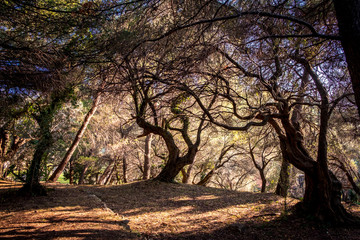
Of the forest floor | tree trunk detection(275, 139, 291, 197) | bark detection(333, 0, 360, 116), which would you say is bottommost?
the forest floor

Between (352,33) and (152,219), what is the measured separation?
4.42 m

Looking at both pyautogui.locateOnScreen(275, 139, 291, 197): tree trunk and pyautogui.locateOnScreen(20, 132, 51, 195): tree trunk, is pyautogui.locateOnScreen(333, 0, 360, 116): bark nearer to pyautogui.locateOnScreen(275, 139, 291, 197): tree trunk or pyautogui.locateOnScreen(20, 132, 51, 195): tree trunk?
pyautogui.locateOnScreen(275, 139, 291, 197): tree trunk

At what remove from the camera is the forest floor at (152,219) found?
10.6 ft

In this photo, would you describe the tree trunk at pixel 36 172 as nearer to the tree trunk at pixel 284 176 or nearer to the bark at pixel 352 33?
the tree trunk at pixel 284 176

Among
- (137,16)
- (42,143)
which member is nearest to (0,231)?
(42,143)

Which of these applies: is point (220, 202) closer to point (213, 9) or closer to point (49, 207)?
point (49, 207)

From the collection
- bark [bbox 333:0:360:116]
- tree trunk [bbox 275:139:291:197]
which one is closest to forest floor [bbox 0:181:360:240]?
tree trunk [bbox 275:139:291:197]

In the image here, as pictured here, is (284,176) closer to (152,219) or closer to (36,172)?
(152,219)

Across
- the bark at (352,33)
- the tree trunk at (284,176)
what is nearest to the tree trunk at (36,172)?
the tree trunk at (284,176)

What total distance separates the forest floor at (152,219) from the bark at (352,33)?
260 centimetres

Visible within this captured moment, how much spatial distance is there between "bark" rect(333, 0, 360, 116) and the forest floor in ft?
8.53

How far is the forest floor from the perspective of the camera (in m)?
3.23

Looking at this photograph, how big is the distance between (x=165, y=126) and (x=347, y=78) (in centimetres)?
549

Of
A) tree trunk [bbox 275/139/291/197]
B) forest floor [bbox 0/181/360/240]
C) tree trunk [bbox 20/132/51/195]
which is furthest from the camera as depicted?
tree trunk [bbox 20/132/51/195]
